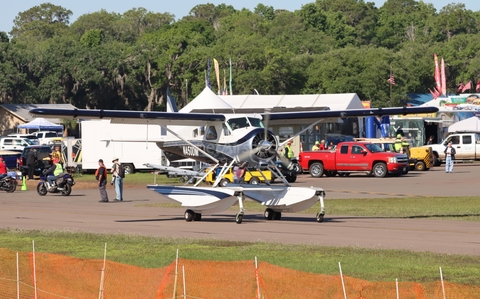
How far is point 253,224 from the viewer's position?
856 inches

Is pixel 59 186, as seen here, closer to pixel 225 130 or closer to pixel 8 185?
pixel 8 185

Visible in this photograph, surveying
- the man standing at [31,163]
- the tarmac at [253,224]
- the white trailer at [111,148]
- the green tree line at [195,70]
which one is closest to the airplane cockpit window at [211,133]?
the tarmac at [253,224]

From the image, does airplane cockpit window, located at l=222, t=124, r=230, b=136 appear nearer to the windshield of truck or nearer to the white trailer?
the windshield of truck

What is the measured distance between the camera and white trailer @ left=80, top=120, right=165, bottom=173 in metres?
45.3

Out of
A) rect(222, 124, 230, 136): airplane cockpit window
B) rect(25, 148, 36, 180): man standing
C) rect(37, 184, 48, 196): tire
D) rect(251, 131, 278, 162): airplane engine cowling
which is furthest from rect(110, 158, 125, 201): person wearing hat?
rect(25, 148, 36, 180): man standing

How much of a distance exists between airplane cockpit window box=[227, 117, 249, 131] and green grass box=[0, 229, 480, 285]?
6.56 metres

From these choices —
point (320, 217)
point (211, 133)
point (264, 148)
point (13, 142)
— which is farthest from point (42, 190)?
point (13, 142)

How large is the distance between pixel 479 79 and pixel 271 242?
102 m

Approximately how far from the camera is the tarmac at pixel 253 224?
1783cm

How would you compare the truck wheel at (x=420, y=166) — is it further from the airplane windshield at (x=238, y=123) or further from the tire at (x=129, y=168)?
the airplane windshield at (x=238, y=123)

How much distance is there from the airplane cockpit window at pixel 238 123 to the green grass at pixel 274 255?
656 centimetres

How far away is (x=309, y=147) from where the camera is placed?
5419 centimetres

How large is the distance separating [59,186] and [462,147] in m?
27.1

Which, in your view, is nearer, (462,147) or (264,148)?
(264,148)
